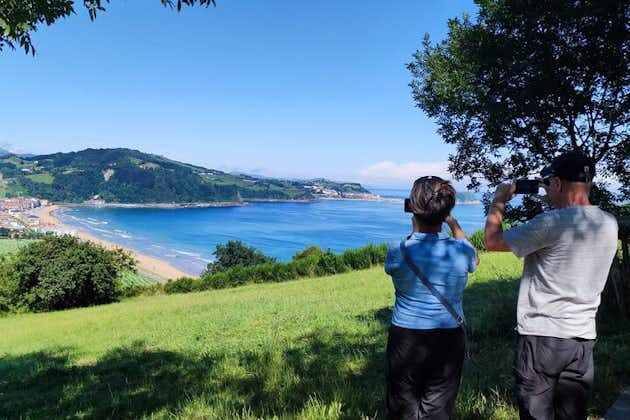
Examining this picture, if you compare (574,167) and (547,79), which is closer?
(574,167)

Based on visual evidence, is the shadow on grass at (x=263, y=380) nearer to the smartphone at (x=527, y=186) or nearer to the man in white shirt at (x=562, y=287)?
the man in white shirt at (x=562, y=287)

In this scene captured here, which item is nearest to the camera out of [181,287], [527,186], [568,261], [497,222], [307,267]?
[568,261]

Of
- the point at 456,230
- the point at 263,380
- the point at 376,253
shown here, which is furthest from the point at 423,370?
the point at 376,253

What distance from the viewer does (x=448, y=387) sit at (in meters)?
2.38

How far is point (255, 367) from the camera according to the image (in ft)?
16.6

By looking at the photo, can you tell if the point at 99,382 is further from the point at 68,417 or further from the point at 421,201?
the point at 421,201

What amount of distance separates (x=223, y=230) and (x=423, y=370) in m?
120

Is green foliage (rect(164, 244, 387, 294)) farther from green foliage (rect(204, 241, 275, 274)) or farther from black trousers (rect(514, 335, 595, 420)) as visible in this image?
black trousers (rect(514, 335, 595, 420))

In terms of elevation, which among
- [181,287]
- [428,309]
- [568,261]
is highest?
[568,261]

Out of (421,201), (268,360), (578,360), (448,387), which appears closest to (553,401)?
(578,360)

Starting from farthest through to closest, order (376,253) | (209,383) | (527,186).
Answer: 1. (376,253)
2. (209,383)
3. (527,186)

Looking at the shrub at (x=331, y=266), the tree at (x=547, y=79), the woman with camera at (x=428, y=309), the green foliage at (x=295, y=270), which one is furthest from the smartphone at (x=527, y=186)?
the shrub at (x=331, y=266)

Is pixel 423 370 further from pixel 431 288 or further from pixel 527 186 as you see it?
pixel 527 186

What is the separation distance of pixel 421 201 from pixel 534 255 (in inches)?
27.7
